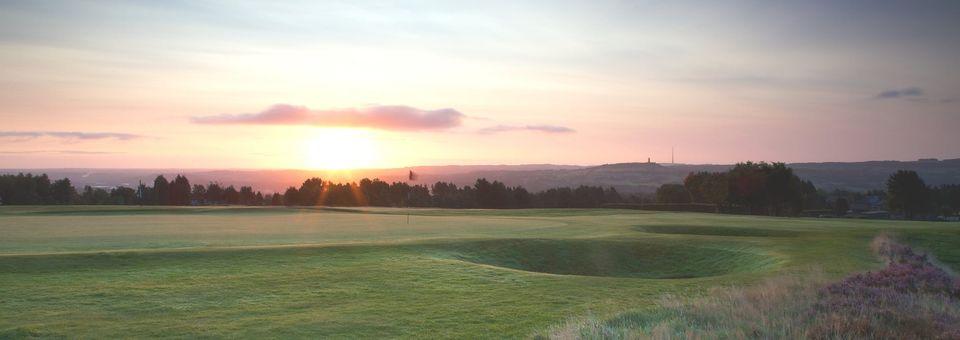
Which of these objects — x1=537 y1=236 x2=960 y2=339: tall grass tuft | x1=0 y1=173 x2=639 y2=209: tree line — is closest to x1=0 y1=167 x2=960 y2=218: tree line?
x1=0 y1=173 x2=639 y2=209: tree line

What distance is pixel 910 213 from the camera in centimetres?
8644

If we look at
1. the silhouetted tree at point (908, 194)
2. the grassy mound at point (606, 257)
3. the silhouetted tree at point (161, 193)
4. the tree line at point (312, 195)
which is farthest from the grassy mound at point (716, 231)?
the silhouetted tree at point (161, 193)

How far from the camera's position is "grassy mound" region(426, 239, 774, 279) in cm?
2484

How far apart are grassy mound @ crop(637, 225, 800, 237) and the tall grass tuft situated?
19764 millimetres

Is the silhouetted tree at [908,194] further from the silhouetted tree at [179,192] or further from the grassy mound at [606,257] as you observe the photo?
the silhouetted tree at [179,192]

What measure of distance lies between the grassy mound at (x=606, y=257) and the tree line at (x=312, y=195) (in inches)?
2894

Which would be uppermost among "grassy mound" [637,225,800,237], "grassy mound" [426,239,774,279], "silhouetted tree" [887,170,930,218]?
"silhouetted tree" [887,170,930,218]

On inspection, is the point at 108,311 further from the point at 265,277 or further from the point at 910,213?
the point at 910,213

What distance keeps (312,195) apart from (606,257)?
4008 inches

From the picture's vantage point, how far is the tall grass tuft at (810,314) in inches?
394

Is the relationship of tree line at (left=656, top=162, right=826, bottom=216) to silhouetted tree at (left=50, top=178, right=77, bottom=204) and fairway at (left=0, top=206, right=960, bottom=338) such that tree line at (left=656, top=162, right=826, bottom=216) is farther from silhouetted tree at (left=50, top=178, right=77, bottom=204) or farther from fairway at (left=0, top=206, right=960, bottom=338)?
silhouetted tree at (left=50, top=178, right=77, bottom=204)

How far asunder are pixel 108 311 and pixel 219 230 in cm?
2216

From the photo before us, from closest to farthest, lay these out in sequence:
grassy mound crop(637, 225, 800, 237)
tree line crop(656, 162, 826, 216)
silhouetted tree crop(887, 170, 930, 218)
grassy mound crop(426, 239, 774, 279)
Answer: grassy mound crop(426, 239, 774, 279)
grassy mound crop(637, 225, 800, 237)
tree line crop(656, 162, 826, 216)
silhouetted tree crop(887, 170, 930, 218)

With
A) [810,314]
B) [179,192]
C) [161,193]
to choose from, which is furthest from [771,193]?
[161,193]
